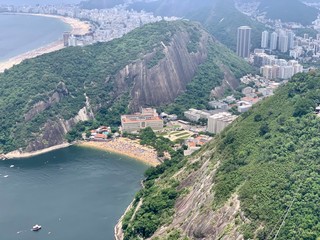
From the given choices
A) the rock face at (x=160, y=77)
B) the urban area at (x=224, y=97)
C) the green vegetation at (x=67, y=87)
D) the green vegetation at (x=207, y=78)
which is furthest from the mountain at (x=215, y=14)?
the green vegetation at (x=67, y=87)

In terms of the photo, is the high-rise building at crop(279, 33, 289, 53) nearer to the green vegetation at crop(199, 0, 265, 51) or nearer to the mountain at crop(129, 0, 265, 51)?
the green vegetation at crop(199, 0, 265, 51)

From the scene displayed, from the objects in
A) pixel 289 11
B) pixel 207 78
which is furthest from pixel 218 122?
pixel 289 11

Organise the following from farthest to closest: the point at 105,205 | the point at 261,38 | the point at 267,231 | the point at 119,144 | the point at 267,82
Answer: the point at 261,38, the point at 267,82, the point at 119,144, the point at 105,205, the point at 267,231

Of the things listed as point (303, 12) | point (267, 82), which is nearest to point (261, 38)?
point (267, 82)

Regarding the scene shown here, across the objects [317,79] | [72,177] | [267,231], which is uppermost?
[317,79]

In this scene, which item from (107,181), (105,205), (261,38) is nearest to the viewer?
(105,205)

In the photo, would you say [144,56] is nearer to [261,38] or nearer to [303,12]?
[261,38]

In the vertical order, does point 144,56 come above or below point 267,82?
above

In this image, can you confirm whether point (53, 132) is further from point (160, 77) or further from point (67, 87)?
point (160, 77)
